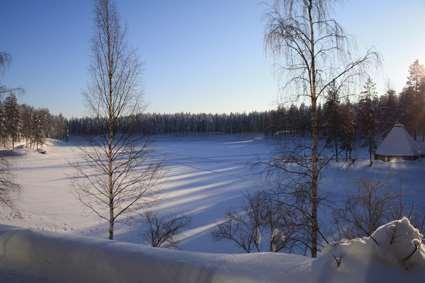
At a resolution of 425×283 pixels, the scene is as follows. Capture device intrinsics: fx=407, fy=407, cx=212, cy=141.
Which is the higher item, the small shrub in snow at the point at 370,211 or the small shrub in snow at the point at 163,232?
the small shrub in snow at the point at 370,211

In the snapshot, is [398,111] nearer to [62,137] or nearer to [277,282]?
[277,282]

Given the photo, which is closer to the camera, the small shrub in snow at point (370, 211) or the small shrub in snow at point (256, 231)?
the small shrub in snow at point (370, 211)

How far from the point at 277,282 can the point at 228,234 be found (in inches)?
627

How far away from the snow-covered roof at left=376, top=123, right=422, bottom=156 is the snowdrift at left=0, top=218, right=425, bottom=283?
48.0 metres

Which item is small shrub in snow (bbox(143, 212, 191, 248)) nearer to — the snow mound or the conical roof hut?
the snow mound

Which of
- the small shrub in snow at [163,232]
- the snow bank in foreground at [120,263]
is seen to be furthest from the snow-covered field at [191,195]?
the snow bank in foreground at [120,263]

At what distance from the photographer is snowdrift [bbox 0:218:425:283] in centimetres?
396

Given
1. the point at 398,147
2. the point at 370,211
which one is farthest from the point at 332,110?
the point at 398,147

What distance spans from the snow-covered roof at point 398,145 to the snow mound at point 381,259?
4805 centimetres

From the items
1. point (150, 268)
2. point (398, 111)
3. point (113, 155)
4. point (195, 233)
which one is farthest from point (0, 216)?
point (398, 111)

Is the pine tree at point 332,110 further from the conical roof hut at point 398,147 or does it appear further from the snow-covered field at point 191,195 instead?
the conical roof hut at point 398,147

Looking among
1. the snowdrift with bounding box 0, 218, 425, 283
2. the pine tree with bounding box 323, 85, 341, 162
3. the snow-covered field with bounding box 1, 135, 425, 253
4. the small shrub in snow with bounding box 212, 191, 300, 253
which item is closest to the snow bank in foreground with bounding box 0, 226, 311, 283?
the snowdrift with bounding box 0, 218, 425, 283

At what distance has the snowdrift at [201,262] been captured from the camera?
396 cm

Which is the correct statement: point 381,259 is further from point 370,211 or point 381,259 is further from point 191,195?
point 191,195
